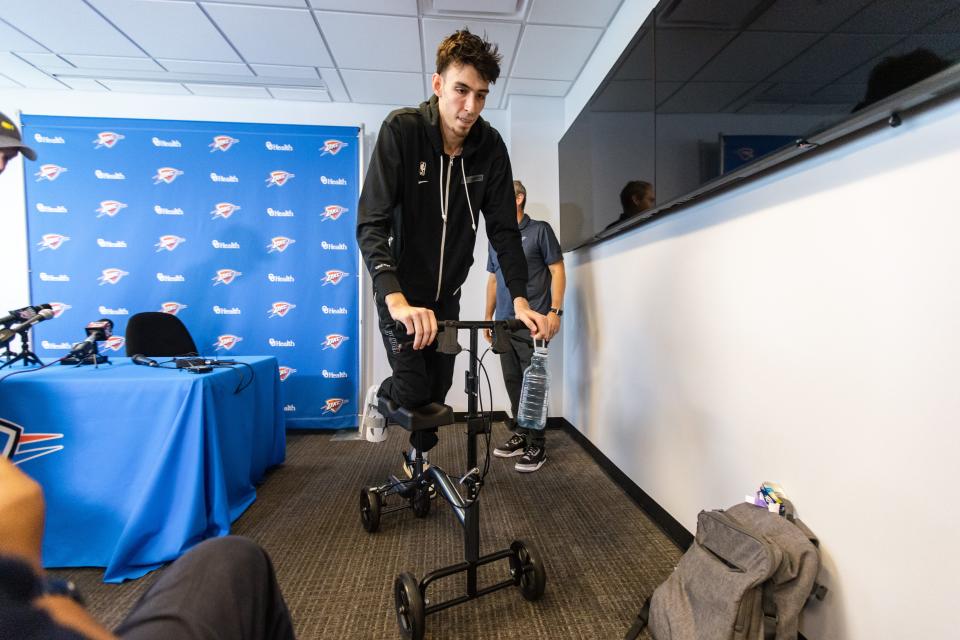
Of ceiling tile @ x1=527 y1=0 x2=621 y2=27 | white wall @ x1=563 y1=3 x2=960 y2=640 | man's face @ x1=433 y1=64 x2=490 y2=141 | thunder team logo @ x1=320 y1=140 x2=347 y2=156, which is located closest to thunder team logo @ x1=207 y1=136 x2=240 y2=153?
thunder team logo @ x1=320 y1=140 x2=347 y2=156

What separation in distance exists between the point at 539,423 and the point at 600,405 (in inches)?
19.9

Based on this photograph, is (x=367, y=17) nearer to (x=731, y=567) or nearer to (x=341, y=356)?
(x=341, y=356)

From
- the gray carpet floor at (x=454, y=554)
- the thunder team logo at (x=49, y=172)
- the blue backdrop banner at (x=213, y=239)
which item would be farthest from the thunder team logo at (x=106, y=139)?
the gray carpet floor at (x=454, y=554)

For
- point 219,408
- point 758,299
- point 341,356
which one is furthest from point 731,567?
point 341,356

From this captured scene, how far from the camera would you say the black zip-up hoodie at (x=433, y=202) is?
138 centimetres

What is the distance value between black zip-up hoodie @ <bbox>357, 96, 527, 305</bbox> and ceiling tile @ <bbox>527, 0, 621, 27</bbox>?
1350 mm

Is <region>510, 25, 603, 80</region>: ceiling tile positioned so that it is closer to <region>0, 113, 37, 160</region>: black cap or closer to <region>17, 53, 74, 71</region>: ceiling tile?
<region>0, 113, 37, 160</region>: black cap

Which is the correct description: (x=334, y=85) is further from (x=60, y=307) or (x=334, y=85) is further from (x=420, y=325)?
(x=420, y=325)

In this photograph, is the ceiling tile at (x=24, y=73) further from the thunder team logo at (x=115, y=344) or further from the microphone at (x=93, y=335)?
the microphone at (x=93, y=335)

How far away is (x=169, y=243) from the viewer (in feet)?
10.7

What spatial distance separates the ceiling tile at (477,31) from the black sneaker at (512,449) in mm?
2426

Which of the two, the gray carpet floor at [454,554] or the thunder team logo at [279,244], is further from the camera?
the thunder team logo at [279,244]

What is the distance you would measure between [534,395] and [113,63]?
149 inches

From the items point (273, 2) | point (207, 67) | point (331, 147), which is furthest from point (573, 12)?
point (207, 67)
